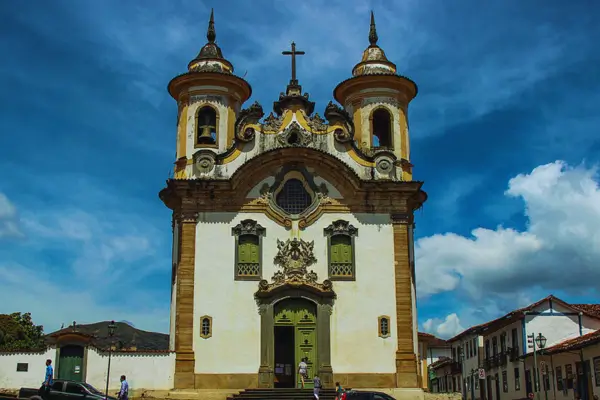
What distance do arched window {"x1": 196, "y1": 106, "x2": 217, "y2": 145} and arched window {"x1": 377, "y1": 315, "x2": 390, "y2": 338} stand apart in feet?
29.7

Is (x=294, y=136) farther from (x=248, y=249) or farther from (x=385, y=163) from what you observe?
(x=248, y=249)

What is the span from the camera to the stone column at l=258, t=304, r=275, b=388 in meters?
26.5

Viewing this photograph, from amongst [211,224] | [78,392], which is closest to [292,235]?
[211,224]

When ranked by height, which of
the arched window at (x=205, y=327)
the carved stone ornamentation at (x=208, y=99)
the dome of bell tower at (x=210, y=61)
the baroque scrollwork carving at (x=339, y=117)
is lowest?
the arched window at (x=205, y=327)

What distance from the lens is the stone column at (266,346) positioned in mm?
26531

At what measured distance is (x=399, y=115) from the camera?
3073cm

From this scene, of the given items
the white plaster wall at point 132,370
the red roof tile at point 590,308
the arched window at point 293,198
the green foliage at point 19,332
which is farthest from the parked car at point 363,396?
the green foliage at point 19,332

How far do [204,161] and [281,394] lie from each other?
28.8 ft

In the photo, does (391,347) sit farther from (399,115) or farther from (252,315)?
(399,115)

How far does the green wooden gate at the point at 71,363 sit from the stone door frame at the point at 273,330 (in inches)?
231

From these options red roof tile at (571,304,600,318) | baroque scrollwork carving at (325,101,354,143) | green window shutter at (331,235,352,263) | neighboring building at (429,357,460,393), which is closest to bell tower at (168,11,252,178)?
baroque scrollwork carving at (325,101,354,143)

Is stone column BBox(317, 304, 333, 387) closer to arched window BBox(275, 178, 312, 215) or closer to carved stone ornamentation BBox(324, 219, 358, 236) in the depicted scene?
carved stone ornamentation BBox(324, 219, 358, 236)

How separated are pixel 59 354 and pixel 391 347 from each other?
11.0 meters

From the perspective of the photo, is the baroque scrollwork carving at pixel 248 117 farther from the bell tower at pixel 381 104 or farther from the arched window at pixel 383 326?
the arched window at pixel 383 326
